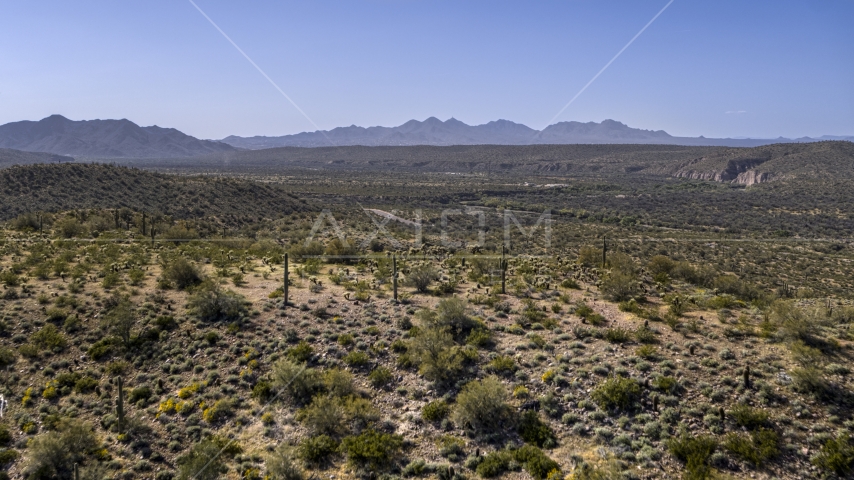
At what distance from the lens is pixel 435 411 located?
41.5 feet

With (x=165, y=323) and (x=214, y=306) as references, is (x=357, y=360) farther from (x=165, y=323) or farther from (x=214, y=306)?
(x=165, y=323)

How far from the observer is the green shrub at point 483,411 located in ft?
39.4

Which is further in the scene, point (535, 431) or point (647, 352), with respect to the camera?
point (647, 352)

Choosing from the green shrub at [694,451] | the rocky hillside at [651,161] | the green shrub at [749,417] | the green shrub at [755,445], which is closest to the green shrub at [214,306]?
the green shrub at [694,451]

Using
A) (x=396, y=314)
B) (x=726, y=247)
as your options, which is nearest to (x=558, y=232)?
(x=726, y=247)

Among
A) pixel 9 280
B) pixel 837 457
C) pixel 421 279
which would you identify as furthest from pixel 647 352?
pixel 9 280

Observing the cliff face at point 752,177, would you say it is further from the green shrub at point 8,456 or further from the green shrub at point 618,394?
the green shrub at point 8,456

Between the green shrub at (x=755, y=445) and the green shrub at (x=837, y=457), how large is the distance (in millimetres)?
729

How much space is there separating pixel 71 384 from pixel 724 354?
19408 millimetres

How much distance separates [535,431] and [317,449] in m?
5.38

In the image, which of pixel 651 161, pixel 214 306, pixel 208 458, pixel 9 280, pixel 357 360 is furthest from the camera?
pixel 651 161

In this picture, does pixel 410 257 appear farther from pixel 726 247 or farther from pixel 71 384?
pixel 726 247

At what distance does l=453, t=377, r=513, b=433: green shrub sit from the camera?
473 inches

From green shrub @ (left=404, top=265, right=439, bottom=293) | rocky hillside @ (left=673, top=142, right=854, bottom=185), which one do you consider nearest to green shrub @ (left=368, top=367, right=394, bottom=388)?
green shrub @ (left=404, top=265, right=439, bottom=293)
